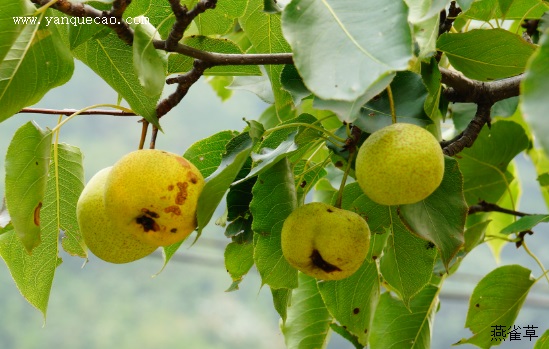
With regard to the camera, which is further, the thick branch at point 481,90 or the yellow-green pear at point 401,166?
the thick branch at point 481,90

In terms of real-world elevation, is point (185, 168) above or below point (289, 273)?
above

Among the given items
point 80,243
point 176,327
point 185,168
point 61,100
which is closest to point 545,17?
point 185,168

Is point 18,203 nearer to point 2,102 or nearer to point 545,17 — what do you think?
point 2,102

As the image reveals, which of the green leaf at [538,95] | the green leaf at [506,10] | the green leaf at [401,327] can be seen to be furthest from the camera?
the green leaf at [401,327]

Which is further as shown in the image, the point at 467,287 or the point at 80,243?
the point at 467,287

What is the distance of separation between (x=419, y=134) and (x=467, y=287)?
280cm

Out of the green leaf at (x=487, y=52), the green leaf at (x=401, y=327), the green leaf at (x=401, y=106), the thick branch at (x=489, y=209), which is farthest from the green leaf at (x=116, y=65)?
the thick branch at (x=489, y=209)

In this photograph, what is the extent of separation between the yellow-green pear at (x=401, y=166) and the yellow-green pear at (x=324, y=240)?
0.06 metres

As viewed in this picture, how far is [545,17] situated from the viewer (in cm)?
95

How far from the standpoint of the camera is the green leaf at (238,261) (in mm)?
912

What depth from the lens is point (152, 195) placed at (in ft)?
2.27

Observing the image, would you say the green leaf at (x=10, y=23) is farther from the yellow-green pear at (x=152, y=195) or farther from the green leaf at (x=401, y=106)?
the green leaf at (x=401, y=106)

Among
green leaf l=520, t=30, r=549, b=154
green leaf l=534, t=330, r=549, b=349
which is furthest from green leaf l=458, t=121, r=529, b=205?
green leaf l=520, t=30, r=549, b=154

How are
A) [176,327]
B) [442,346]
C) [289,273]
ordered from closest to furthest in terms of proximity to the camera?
[289,273], [442,346], [176,327]
